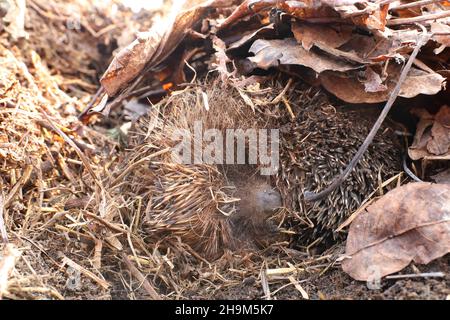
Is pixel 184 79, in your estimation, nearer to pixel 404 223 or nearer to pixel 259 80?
pixel 259 80

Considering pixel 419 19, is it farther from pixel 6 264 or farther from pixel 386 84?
pixel 6 264

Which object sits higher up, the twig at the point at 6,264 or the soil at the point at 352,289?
the twig at the point at 6,264

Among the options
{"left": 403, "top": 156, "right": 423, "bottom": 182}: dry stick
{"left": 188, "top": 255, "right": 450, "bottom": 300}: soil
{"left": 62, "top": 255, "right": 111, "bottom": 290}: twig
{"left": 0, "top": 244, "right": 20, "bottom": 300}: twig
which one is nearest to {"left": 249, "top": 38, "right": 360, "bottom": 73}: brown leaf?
{"left": 403, "top": 156, "right": 423, "bottom": 182}: dry stick

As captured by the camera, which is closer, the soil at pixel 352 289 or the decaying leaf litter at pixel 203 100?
the soil at pixel 352 289

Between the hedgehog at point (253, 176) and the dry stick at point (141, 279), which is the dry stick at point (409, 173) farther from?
the dry stick at point (141, 279)

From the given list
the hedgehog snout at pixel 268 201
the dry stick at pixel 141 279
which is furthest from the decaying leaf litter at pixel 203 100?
the hedgehog snout at pixel 268 201

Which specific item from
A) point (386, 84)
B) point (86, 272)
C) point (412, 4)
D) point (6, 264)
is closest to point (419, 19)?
point (412, 4)
